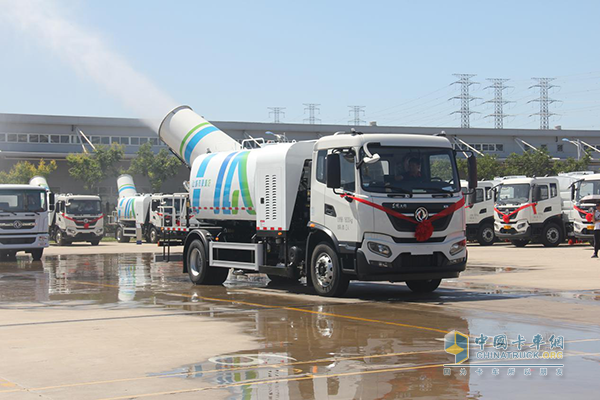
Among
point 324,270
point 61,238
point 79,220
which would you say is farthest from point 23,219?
point 324,270

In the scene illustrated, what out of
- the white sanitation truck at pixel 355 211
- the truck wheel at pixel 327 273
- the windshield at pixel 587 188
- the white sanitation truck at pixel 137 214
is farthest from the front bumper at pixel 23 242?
the windshield at pixel 587 188

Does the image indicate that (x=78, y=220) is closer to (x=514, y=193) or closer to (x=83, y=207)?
(x=83, y=207)

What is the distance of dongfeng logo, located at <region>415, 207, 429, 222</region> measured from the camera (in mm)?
15055

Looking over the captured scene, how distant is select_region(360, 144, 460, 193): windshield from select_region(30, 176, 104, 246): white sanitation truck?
3362 centimetres

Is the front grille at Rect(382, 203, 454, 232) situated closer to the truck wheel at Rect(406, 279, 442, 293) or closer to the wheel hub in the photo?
the wheel hub

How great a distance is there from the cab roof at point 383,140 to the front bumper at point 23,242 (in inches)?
680

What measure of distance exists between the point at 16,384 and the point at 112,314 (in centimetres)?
571

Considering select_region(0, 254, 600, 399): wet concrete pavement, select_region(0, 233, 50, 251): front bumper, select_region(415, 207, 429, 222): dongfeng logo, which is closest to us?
select_region(0, 254, 600, 399): wet concrete pavement

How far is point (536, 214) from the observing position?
115 feet

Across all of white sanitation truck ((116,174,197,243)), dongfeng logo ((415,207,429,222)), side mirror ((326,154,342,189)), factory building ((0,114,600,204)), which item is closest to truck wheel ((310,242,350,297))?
side mirror ((326,154,342,189))

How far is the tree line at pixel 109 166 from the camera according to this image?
65.9 metres

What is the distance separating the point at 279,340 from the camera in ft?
35.4

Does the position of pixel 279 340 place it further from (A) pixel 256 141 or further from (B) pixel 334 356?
(A) pixel 256 141

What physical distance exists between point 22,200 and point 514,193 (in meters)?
19.8
